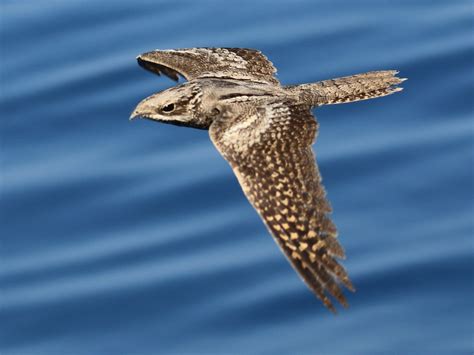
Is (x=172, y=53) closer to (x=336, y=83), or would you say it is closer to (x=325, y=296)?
(x=336, y=83)

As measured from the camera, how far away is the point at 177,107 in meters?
11.8

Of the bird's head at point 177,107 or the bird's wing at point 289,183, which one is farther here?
the bird's head at point 177,107

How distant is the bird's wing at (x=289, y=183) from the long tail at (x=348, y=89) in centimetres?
37

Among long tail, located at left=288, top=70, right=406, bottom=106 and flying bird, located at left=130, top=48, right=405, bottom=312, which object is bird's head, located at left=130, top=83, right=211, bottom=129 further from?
long tail, located at left=288, top=70, right=406, bottom=106

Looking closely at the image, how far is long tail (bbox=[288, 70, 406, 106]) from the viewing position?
12016 millimetres

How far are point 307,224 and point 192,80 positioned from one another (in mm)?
2468

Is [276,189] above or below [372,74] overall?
below

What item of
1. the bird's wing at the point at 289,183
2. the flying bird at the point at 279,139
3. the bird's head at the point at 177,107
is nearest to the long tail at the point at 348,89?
the flying bird at the point at 279,139

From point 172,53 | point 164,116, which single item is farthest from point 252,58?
point 164,116

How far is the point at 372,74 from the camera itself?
12.4 metres

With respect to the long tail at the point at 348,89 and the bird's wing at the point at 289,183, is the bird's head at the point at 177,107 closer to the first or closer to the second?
the bird's wing at the point at 289,183

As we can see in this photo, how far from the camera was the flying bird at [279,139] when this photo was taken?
10.3 metres

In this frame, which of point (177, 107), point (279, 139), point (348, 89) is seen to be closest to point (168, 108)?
point (177, 107)

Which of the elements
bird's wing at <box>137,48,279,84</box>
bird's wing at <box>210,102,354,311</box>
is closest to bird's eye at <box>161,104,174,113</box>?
bird's wing at <box>210,102,354,311</box>
